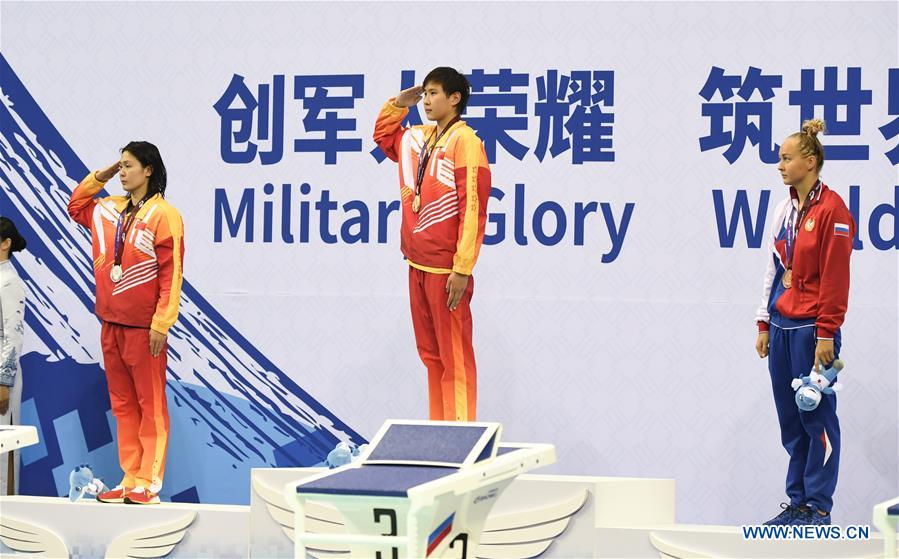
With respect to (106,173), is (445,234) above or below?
below

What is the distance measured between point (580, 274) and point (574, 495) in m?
1.45

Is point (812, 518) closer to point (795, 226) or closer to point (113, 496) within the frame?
point (795, 226)

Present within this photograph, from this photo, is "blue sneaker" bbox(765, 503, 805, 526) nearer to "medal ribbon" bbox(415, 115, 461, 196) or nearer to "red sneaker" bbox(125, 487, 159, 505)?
"medal ribbon" bbox(415, 115, 461, 196)

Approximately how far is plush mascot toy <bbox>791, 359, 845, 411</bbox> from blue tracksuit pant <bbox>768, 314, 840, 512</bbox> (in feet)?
0.18

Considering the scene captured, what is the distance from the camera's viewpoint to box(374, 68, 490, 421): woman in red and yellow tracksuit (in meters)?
4.66

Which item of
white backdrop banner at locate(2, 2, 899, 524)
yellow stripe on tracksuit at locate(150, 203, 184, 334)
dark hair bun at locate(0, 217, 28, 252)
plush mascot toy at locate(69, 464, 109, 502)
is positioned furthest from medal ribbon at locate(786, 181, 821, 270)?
dark hair bun at locate(0, 217, 28, 252)

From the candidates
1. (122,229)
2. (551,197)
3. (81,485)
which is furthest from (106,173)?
(551,197)

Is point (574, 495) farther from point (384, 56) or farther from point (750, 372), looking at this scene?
point (384, 56)

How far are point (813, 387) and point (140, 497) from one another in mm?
2842

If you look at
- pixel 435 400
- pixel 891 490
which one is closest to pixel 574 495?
pixel 435 400

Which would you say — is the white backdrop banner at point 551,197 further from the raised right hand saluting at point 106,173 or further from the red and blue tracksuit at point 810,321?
the red and blue tracksuit at point 810,321

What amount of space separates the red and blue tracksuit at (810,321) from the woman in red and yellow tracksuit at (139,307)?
2.60 meters

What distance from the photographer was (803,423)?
175 inches

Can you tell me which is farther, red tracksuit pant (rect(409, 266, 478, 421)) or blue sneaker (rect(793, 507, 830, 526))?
red tracksuit pant (rect(409, 266, 478, 421))
